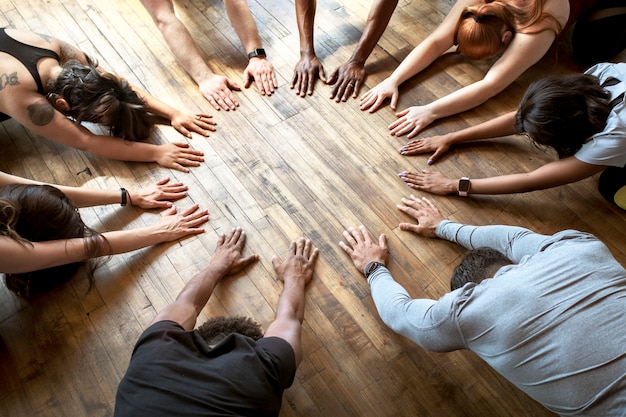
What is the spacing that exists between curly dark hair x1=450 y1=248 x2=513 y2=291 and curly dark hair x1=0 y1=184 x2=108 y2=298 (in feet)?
4.17

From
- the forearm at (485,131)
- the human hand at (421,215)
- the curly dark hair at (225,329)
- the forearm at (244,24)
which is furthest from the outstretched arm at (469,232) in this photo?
the forearm at (244,24)

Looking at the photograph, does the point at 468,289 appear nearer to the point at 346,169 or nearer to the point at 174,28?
the point at 346,169

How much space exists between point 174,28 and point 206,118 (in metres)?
0.56

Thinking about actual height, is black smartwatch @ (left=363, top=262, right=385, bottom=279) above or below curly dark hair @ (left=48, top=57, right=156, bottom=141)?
below

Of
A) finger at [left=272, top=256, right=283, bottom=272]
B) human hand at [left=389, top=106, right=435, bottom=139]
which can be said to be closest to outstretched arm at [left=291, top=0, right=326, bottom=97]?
human hand at [left=389, top=106, right=435, bottom=139]

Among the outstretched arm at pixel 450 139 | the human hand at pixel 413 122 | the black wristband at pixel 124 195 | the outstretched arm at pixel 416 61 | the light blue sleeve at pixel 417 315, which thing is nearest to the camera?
the light blue sleeve at pixel 417 315

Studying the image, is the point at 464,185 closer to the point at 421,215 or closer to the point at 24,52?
the point at 421,215

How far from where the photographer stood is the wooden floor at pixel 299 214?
1.56 m

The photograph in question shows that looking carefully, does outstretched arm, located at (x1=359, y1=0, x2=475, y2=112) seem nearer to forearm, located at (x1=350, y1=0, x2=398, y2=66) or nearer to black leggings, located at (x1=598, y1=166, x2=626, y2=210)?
forearm, located at (x1=350, y1=0, x2=398, y2=66)

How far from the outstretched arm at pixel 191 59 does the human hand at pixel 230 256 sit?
73 centimetres

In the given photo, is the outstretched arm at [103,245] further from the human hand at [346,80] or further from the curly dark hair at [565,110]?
the curly dark hair at [565,110]

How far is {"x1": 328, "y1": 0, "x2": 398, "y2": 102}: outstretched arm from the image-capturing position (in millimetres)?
2295

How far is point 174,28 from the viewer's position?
7.81ft

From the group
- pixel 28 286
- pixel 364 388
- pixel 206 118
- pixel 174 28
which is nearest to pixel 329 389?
pixel 364 388
